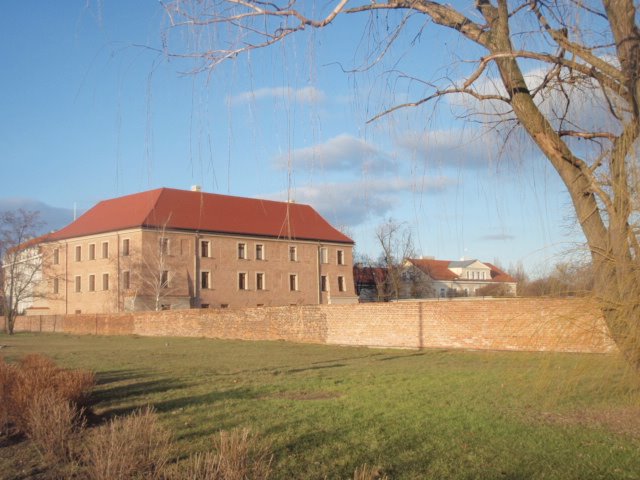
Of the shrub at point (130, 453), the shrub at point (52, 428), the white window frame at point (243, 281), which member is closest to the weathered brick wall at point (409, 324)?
the shrub at point (130, 453)

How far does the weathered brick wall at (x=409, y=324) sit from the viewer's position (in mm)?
7281

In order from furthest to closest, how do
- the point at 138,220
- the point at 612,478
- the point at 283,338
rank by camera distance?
1. the point at 138,220
2. the point at 283,338
3. the point at 612,478

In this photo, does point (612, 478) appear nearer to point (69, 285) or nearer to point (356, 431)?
point (356, 431)

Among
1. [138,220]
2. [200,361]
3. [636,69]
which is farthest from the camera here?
[138,220]

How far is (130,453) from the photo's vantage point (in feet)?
18.8

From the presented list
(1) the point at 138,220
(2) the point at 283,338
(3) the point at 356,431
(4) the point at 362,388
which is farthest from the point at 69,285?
(3) the point at 356,431

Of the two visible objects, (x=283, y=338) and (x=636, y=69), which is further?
(x=283, y=338)

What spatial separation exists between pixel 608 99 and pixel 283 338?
28.1 meters

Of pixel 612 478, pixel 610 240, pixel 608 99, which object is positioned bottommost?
pixel 612 478

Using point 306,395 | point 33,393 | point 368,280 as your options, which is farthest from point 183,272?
point 33,393

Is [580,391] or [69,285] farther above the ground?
[69,285]

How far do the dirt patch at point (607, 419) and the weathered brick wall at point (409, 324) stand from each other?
1.10 meters

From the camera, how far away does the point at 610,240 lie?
7000mm

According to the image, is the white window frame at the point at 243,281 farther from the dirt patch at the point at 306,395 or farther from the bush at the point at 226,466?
the bush at the point at 226,466
